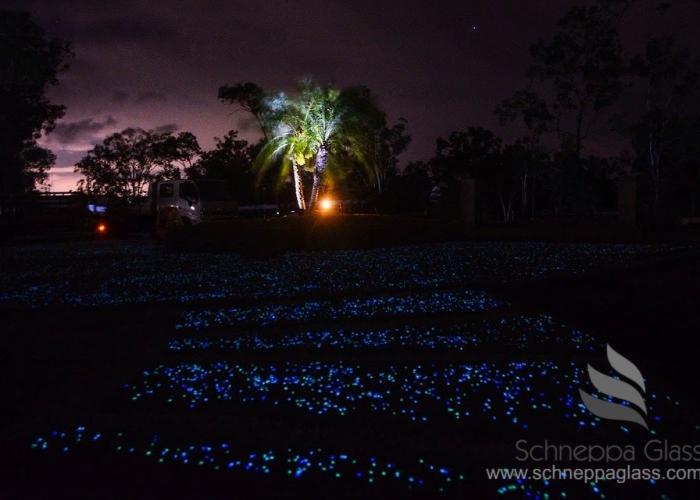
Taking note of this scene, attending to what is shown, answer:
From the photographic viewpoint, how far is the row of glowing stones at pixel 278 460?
8.90 feet

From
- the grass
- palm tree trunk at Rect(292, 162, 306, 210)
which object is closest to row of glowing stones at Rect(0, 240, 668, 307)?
the grass

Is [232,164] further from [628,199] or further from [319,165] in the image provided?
[628,199]

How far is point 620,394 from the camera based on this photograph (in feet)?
12.3

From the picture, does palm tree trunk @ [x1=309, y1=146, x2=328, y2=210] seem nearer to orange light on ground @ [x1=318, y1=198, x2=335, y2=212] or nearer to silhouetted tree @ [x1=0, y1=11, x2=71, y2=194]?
orange light on ground @ [x1=318, y1=198, x2=335, y2=212]

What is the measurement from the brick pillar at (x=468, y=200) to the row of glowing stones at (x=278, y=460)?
54.7 ft

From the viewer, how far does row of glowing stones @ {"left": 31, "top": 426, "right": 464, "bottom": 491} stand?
2.71m

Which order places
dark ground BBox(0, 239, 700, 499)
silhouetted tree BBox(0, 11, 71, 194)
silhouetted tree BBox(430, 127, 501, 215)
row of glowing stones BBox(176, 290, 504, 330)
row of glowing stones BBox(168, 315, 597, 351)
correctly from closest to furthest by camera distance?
dark ground BBox(0, 239, 700, 499) → row of glowing stones BBox(168, 315, 597, 351) → row of glowing stones BBox(176, 290, 504, 330) → silhouetted tree BBox(0, 11, 71, 194) → silhouetted tree BBox(430, 127, 501, 215)

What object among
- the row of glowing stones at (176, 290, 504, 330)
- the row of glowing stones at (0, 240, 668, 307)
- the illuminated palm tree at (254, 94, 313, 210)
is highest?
the illuminated palm tree at (254, 94, 313, 210)

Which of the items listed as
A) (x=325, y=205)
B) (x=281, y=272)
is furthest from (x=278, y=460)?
(x=325, y=205)

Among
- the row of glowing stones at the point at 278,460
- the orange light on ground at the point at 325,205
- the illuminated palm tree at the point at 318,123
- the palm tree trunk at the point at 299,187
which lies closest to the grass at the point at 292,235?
the illuminated palm tree at the point at 318,123

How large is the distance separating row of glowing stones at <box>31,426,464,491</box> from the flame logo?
136 centimetres

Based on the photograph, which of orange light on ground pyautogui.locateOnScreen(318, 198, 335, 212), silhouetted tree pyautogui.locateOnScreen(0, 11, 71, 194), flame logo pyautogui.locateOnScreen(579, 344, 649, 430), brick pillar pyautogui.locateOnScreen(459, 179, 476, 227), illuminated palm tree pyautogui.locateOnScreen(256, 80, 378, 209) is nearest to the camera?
flame logo pyautogui.locateOnScreen(579, 344, 649, 430)

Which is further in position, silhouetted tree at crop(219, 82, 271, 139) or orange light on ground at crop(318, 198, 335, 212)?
silhouetted tree at crop(219, 82, 271, 139)

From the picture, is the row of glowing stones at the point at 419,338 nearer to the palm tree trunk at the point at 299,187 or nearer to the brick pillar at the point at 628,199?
the brick pillar at the point at 628,199
